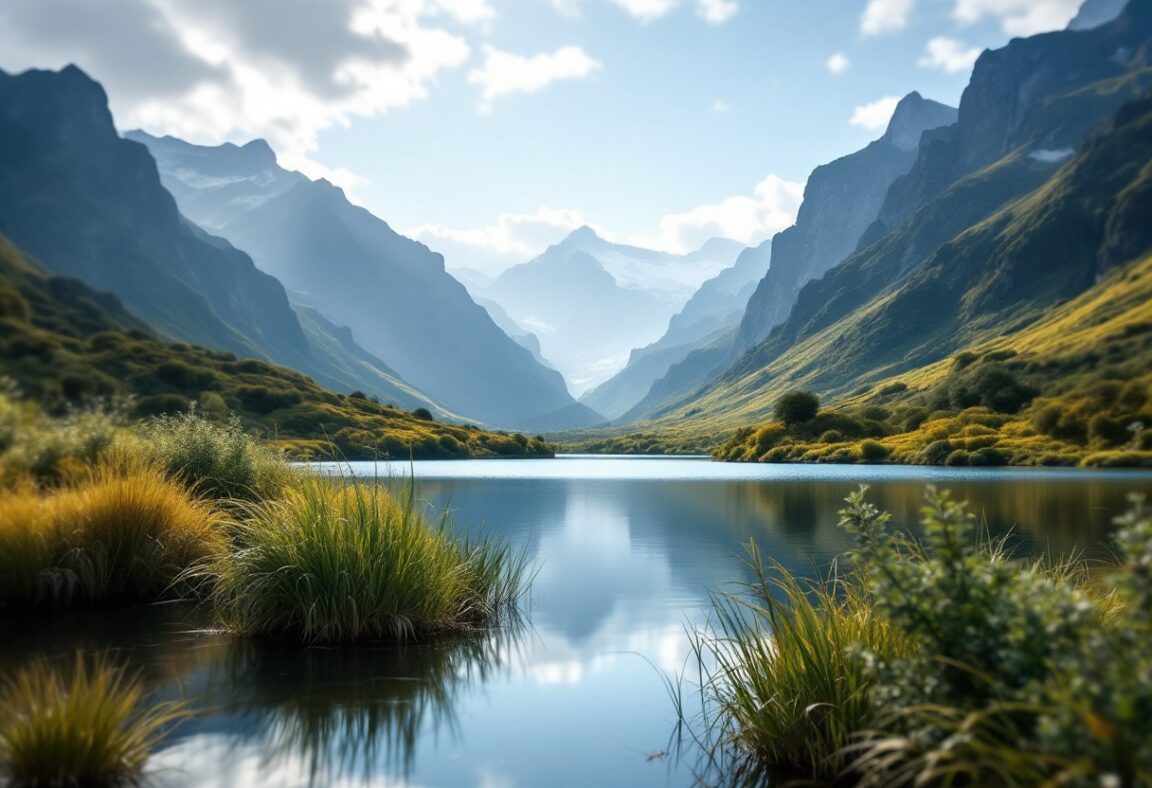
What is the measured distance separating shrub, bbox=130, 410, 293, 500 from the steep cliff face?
595 cm

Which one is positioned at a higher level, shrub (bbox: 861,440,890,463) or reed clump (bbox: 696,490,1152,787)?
reed clump (bbox: 696,490,1152,787)

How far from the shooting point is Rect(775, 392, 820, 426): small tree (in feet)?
352

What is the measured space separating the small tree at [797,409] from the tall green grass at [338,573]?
330 ft

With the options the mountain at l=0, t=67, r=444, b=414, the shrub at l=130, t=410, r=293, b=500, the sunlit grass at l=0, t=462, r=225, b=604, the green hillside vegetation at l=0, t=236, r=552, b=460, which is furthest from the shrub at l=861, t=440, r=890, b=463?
the sunlit grass at l=0, t=462, r=225, b=604

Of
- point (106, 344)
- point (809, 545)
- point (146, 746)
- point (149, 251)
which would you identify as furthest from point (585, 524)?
point (149, 251)

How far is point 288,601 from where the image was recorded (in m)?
11.1

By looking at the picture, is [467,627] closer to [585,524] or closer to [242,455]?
[242,455]

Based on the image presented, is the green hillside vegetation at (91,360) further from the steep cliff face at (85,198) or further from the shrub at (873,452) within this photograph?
the shrub at (873,452)

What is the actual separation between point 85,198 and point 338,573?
74377mm

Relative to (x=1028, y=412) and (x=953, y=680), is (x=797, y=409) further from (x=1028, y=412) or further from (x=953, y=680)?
(x=953, y=680)

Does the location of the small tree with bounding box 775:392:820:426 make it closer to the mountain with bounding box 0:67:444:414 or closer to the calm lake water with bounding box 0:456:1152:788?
the mountain with bounding box 0:67:444:414

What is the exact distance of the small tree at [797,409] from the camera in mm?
107250

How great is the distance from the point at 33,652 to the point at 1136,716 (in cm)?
1060

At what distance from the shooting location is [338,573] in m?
10.6
